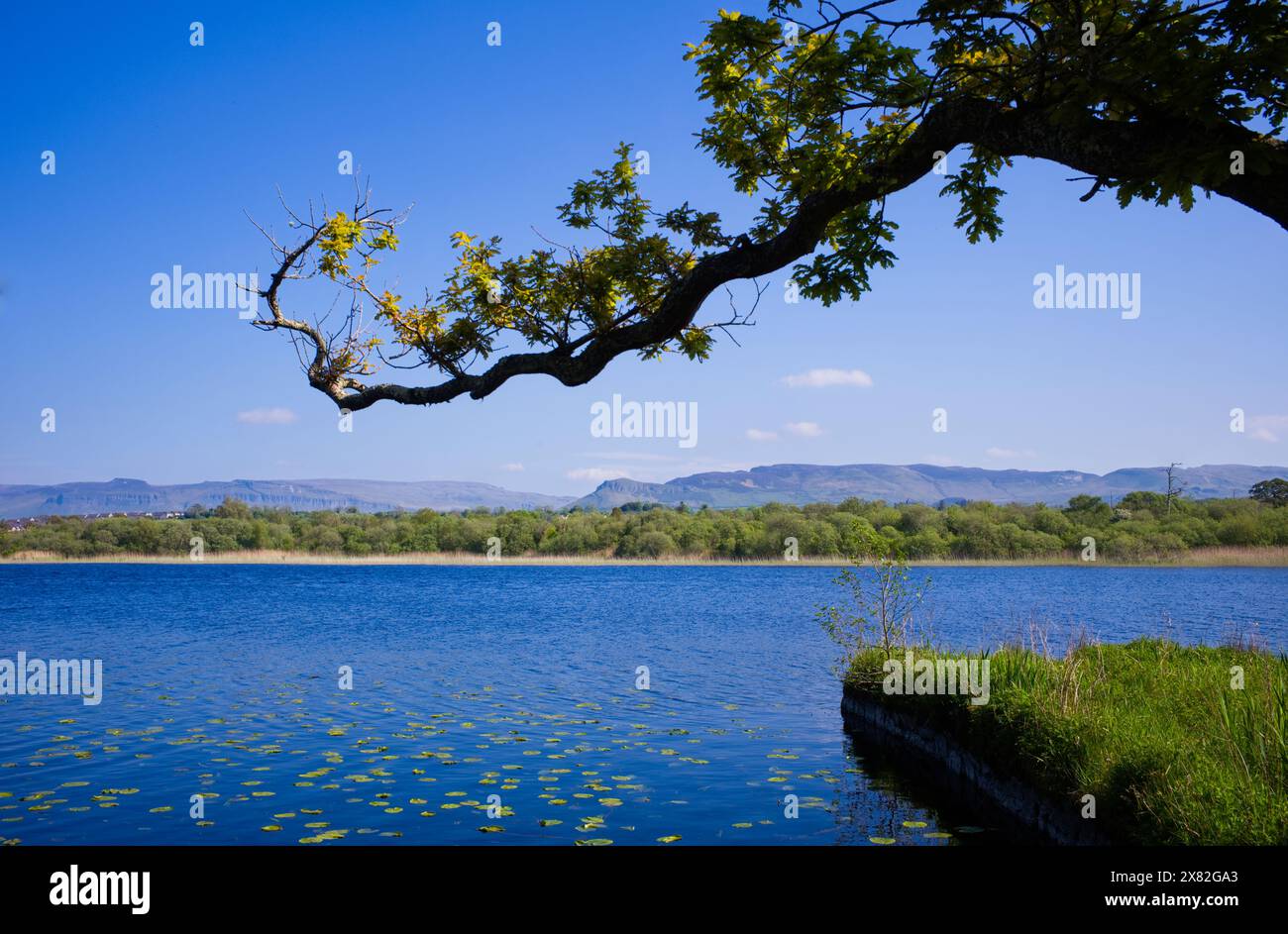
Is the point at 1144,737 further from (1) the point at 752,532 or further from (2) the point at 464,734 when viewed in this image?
(1) the point at 752,532

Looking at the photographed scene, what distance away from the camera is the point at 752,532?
105 metres

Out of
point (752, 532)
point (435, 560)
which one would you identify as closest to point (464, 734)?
point (752, 532)

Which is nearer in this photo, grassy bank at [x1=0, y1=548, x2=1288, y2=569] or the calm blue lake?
the calm blue lake

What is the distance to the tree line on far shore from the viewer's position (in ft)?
295

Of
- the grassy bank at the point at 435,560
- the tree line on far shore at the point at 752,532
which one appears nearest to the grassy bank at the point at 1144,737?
the tree line on far shore at the point at 752,532

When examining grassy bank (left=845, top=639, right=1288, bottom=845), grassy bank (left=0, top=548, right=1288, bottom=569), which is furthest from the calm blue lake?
grassy bank (left=0, top=548, right=1288, bottom=569)

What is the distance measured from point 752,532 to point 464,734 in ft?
303

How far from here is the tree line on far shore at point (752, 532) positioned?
90.0 metres

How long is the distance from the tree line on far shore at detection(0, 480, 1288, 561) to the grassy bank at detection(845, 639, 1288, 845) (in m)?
79.5

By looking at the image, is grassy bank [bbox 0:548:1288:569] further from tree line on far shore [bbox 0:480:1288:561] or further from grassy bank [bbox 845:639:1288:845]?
grassy bank [bbox 845:639:1288:845]

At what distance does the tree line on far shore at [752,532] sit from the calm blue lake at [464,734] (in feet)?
193

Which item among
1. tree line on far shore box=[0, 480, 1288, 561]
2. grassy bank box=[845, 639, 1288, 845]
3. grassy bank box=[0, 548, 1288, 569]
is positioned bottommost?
grassy bank box=[0, 548, 1288, 569]

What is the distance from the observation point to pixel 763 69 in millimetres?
7027
